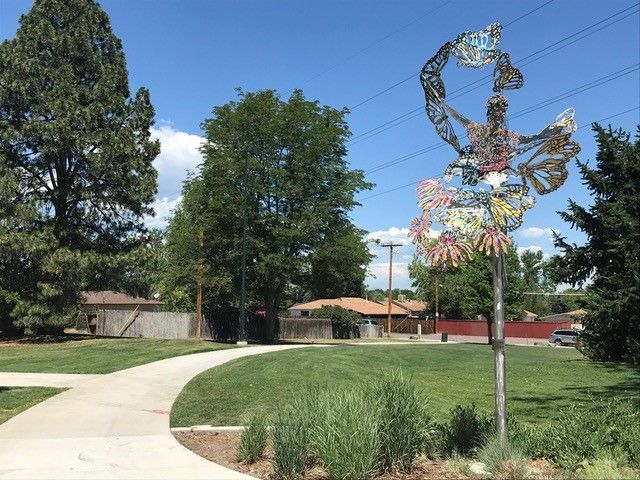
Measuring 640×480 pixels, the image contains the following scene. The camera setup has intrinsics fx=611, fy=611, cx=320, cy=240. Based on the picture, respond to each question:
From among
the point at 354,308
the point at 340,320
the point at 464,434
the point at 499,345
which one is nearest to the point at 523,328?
the point at 354,308

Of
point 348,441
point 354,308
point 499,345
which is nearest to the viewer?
point 348,441

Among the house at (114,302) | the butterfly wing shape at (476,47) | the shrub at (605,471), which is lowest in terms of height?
the shrub at (605,471)

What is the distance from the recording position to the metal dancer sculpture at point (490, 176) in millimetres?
6281

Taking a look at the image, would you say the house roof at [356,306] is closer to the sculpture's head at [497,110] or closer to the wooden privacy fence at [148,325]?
the wooden privacy fence at [148,325]

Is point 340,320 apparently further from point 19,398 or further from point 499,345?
point 499,345

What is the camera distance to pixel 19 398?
11336 mm

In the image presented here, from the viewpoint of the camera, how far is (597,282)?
24625mm

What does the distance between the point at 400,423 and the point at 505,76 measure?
12.8ft

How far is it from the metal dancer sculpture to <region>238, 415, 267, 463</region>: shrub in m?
2.52

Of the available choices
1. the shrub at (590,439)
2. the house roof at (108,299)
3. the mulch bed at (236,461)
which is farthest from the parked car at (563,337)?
the mulch bed at (236,461)

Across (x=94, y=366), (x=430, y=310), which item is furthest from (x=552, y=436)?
(x=430, y=310)

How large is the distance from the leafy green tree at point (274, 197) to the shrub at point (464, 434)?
2702 centimetres

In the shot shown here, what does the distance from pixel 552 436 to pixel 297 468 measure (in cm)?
269

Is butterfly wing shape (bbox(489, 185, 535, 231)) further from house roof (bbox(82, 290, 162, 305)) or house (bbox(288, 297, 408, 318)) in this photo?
house (bbox(288, 297, 408, 318))
